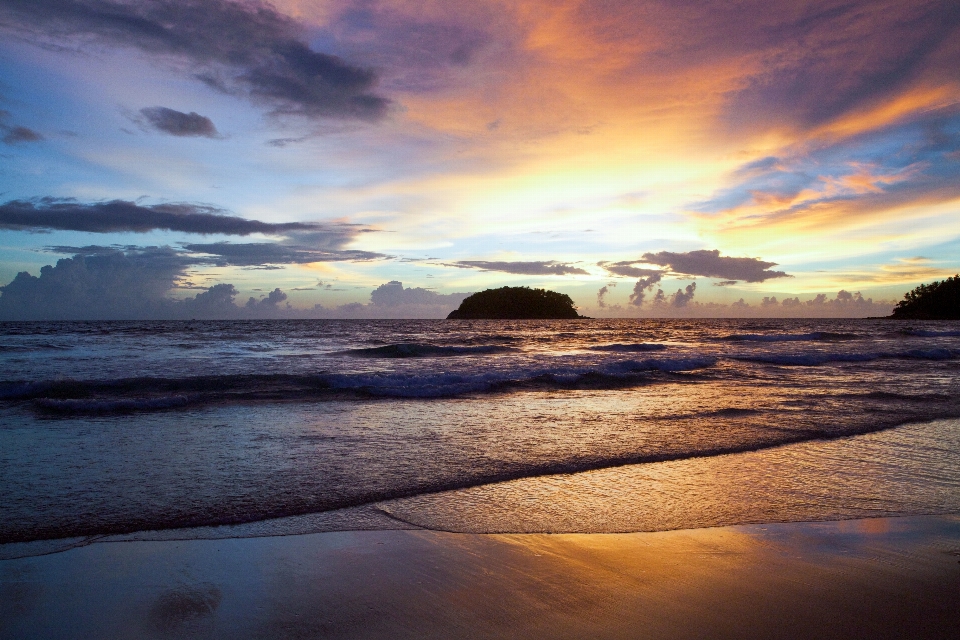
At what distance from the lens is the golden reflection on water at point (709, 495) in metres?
4.57

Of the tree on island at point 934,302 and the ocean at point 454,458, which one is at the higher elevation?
the tree on island at point 934,302

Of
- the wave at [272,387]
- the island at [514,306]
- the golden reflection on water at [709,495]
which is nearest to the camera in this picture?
the golden reflection on water at [709,495]

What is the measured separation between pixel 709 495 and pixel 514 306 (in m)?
141

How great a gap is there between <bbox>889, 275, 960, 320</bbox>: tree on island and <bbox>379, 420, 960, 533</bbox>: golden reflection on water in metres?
142

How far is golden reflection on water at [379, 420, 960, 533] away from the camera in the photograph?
4.57m

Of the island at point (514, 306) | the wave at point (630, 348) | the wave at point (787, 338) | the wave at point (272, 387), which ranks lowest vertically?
the wave at point (272, 387)

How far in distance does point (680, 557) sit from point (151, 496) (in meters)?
4.62

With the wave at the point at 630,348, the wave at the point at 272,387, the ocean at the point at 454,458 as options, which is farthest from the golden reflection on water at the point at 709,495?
the wave at the point at 630,348

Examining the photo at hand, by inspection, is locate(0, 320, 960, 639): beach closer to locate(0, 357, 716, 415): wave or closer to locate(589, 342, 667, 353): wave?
locate(0, 357, 716, 415): wave

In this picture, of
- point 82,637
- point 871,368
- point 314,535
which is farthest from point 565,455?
point 871,368

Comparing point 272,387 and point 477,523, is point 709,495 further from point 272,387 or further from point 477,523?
point 272,387

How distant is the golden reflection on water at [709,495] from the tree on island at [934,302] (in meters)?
142

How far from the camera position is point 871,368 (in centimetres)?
1998

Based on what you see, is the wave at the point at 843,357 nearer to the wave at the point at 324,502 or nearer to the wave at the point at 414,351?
the wave at the point at 414,351
